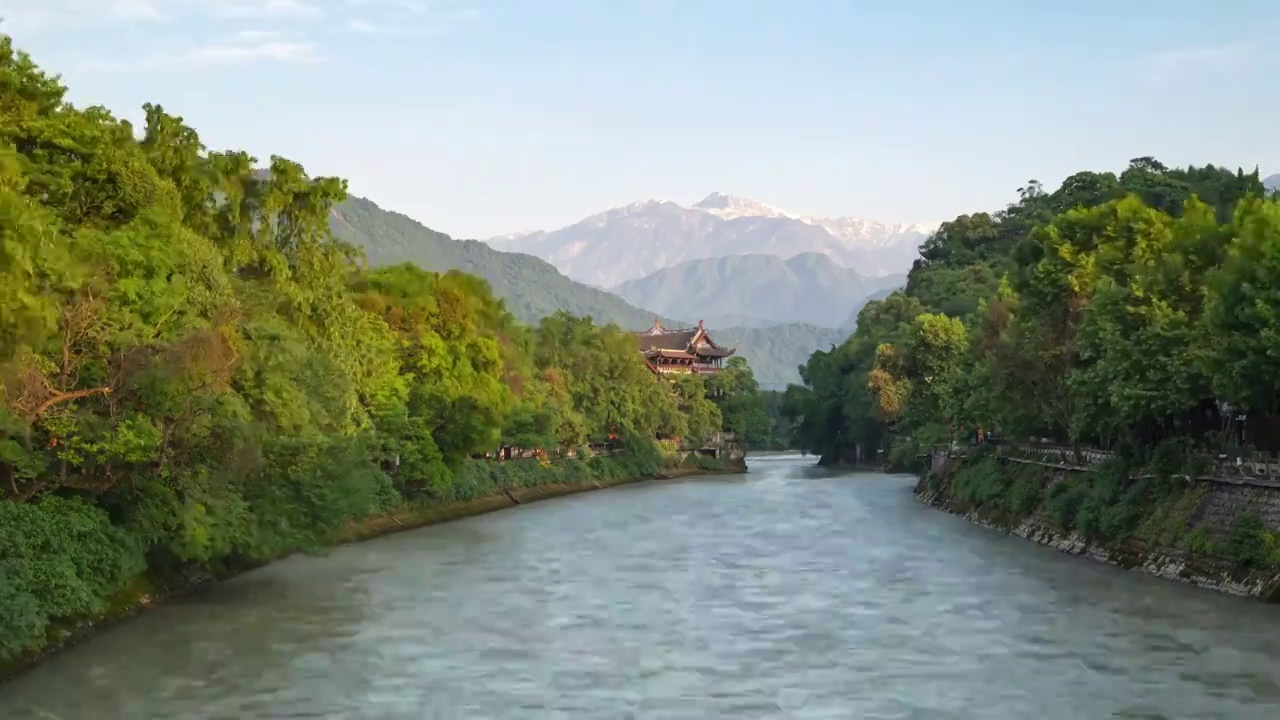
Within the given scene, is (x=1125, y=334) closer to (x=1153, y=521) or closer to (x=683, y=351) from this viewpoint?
(x=1153, y=521)

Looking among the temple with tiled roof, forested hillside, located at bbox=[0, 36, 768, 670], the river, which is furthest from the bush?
the temple with tiled roof

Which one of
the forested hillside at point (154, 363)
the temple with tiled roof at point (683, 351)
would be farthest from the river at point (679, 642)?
the temple with tiled roof at point (683, 351)

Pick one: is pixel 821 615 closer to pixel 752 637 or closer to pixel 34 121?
pixel 752 637

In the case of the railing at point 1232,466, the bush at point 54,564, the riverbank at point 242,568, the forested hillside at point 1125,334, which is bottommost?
the riverbank at point 242,568

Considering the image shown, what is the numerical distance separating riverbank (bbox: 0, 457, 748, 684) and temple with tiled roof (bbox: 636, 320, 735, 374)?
4007cm

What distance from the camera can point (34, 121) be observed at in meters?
35.2

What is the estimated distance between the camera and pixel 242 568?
4847 cm

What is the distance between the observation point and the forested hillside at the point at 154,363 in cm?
3191

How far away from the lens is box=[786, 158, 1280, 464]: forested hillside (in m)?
44.8

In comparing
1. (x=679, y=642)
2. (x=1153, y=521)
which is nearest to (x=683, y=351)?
(x=1153, y=521)

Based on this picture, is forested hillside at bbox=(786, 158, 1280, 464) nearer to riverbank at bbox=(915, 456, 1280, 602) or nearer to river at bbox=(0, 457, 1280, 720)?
riverbank at bbox=(915, 456, 1280, 602)

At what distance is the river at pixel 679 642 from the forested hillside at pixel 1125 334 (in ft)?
21.5

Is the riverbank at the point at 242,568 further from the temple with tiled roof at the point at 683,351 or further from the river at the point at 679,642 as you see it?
the temple with tiled roof at the point at 683,351

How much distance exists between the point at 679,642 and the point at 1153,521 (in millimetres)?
22508
